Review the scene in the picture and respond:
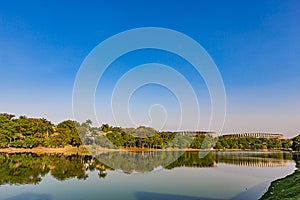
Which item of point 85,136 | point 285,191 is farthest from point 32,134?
point 285,191

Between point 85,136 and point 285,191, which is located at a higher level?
point 85,136

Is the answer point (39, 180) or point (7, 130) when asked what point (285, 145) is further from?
point (39, 180)

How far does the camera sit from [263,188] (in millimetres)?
17875

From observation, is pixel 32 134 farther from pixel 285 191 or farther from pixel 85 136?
pixel 285 191

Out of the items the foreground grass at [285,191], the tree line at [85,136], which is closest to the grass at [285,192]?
the foreground grass at [285,191]

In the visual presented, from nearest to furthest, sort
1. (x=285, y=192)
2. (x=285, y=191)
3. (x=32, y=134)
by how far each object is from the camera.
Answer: (x=285, y=192)
(x=285, y=191)
(x=32, y=134)

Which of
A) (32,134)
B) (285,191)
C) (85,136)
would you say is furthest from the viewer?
(85,136)

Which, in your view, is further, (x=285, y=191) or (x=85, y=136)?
(x=85, y=136)

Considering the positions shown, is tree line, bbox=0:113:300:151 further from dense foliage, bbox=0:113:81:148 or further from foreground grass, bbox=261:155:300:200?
foreground grass, bbox=261:155:300:200

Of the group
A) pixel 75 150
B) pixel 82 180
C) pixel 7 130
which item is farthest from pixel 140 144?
pixel 82 180

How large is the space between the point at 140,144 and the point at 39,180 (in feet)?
173

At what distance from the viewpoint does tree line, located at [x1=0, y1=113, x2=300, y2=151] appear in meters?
54.7

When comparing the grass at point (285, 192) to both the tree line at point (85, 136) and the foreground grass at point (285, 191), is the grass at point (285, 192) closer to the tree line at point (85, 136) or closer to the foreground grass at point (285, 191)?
the foreground grass at point (285, 191)

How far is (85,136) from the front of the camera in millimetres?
63969
